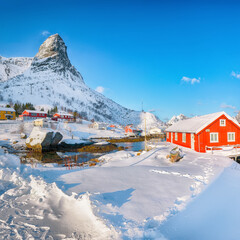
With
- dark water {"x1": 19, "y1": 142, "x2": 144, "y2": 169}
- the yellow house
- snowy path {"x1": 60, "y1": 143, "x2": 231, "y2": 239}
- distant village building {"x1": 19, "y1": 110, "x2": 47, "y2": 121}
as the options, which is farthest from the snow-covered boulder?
the yellow house

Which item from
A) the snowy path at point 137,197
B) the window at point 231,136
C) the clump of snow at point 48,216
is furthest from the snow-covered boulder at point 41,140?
the window at point 231,136

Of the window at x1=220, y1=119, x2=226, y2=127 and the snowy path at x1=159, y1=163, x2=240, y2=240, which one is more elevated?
the window at x1=220, y1=119, x2=226, y2=127

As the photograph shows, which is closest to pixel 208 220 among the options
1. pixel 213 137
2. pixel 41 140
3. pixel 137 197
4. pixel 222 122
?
pixel 137 197

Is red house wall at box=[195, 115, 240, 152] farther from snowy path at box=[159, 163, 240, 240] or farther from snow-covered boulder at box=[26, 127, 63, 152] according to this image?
snow-covered boulder at box=[26, 127, 63, 152]

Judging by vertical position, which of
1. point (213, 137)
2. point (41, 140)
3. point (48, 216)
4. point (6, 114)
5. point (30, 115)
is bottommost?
point (41, 140)

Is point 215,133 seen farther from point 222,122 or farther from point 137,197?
point 137,197

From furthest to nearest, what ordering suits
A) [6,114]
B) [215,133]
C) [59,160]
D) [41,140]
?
[6,114]
[41,140]
[59,160]
[215,133]

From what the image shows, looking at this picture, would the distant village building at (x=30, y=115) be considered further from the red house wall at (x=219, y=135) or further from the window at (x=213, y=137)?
the window at (x=213, y=137)

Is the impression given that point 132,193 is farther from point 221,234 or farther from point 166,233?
point 221,234

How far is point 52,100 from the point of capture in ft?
593

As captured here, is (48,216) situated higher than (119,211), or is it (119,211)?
(119,211)

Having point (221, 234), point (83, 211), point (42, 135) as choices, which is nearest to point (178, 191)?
point (221, 234)

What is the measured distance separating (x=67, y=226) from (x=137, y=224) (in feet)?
6.43

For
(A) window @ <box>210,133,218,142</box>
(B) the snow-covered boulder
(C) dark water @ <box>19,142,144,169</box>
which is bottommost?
(C) dark water @ <box>19,142,144,169</box>
